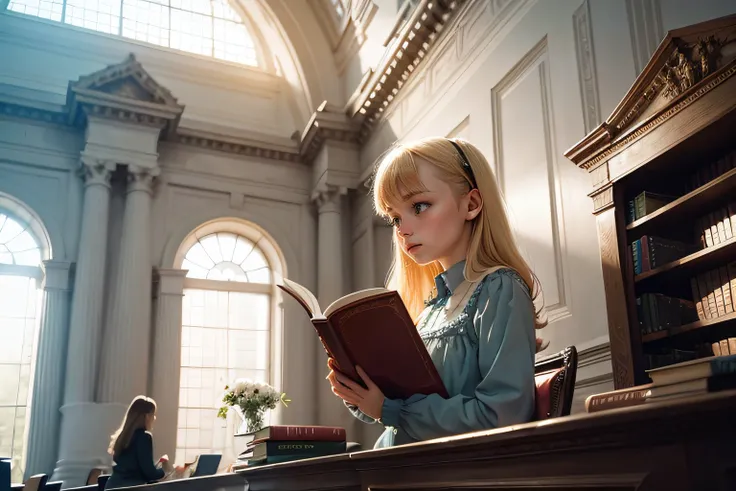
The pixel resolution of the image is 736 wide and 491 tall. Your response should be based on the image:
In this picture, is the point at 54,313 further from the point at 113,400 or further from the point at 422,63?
the point at 422,63

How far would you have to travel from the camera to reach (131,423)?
5238 millimetres

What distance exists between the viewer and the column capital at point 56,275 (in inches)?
292

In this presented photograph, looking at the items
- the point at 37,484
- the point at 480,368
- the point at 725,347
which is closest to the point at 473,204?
the point at 480,368

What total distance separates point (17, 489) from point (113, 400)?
3.28 m

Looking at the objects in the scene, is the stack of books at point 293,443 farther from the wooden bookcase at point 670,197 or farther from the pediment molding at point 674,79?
the pediment molding at point 674,79

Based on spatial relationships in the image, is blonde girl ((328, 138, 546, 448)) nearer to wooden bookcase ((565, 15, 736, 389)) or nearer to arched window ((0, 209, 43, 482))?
wooden bookcase ((565, 15, 736, 389))

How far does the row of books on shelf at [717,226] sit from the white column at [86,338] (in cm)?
576

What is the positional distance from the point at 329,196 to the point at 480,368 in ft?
23.0

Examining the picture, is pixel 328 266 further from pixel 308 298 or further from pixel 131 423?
pixel 308 298

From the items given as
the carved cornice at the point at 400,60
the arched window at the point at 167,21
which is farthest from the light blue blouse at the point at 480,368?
the arched window at the point at 167,21

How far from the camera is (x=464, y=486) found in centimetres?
100

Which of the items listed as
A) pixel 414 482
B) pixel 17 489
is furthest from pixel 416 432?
pixel 17 489

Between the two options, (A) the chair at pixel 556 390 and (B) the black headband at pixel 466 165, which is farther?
(B) the black headband at pixel 466 165

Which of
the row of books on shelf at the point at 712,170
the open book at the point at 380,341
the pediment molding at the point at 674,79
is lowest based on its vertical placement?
the open book at the point at 380,341
